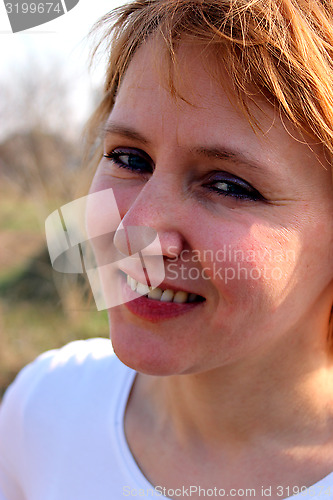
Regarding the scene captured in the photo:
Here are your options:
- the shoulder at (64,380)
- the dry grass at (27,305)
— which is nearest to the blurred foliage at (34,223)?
the dry grass at (27,305)

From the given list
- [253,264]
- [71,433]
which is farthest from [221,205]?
[71,433]

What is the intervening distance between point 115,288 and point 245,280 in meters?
0.43

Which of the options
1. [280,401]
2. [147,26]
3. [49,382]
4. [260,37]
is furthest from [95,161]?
[280,401]

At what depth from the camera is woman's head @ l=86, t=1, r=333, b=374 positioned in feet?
3.76

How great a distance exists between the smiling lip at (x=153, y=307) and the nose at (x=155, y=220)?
0.48 feet

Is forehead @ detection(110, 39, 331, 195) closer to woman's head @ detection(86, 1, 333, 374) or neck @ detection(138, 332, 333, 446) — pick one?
woman's head @ detection(86, 1, 333, 374)

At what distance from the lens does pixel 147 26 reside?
4.43 ft

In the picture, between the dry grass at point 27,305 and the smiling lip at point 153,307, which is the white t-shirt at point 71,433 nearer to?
the smiling lip at point 153,307

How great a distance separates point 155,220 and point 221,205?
0.17 m

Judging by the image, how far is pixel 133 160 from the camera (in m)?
1.37

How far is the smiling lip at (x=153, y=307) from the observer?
4.09 feet

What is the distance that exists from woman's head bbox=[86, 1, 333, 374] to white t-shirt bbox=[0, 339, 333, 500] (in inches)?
14.9

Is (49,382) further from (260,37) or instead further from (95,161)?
(260,37)

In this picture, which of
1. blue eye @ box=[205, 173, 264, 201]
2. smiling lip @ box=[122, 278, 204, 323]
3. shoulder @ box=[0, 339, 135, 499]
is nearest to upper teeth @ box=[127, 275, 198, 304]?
smiling lip @ box=[122, 278, 204, 323]
